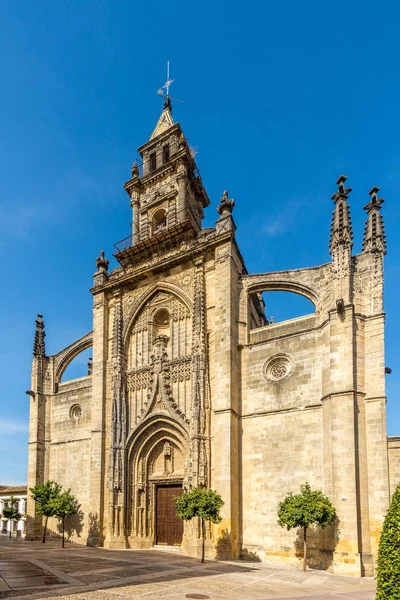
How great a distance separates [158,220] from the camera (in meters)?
26.2

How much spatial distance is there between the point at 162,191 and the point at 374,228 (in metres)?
→ 13.3

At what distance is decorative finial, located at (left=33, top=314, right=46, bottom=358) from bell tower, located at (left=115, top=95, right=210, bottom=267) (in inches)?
274

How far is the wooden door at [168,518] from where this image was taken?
61.9 ft

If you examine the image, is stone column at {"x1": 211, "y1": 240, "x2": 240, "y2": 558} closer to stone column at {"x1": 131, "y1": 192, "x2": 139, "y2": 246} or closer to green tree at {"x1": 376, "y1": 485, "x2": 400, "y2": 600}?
stone column at {"x1": 131, "y1": 192, "x2": 139, "y2": 246}

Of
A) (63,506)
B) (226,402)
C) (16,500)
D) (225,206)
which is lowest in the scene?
(16,500)

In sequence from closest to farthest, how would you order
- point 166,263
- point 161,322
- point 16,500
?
point 166,263 → point 161,322 → point 16,500

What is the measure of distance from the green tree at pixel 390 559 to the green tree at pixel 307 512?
8828 mm

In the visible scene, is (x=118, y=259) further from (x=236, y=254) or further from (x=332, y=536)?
(x=332, y=536)

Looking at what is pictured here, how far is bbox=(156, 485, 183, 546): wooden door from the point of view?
18.9 meters

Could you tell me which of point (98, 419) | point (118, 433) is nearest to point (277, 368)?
point (118, 433)

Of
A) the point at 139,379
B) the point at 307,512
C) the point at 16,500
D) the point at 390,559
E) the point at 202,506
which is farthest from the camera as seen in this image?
the point at 16,500

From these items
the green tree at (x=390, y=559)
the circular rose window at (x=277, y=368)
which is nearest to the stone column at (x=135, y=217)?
the circular rose window at (x=277, y=368)

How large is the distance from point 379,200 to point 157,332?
1200cm

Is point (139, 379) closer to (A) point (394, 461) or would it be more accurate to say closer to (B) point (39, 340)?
(B) point (39, 340)
